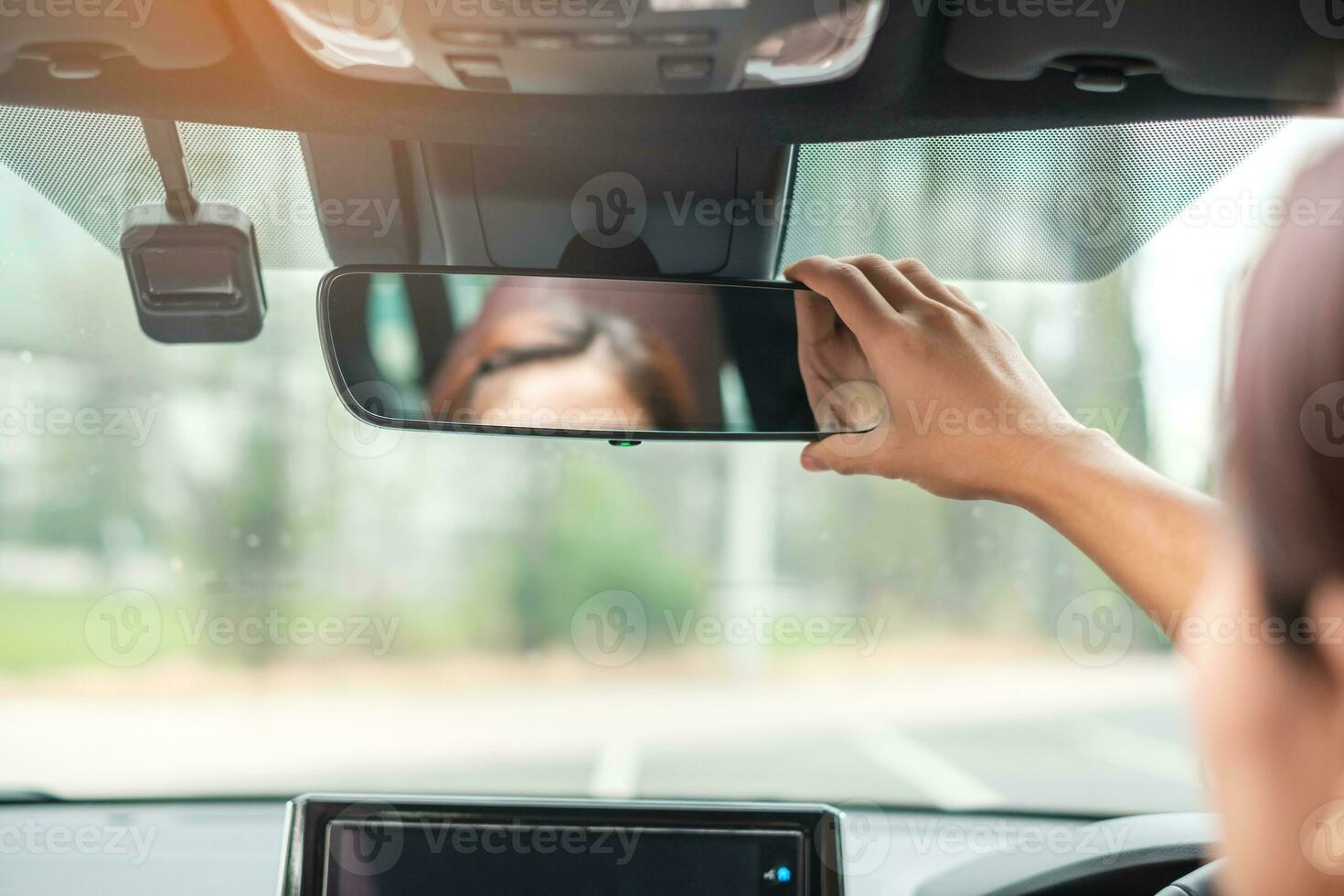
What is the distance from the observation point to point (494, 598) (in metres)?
14.7

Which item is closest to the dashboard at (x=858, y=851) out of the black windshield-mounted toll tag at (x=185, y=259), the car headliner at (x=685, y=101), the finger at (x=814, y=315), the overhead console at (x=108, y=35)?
the black windshield-mounted toll tag at (x=185, y=259)

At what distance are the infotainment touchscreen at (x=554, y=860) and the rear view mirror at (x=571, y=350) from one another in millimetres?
869

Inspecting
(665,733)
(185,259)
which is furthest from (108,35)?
(665,733)

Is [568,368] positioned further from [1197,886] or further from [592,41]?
[1197,886]

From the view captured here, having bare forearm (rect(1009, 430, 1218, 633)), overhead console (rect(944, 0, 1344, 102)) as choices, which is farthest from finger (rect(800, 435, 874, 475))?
overhead console (rect(944, 0, 1344, 102))

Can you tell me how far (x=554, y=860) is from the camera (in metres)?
2.21

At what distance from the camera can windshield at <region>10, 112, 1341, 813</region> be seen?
7789 mm

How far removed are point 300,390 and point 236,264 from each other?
10.6 meters

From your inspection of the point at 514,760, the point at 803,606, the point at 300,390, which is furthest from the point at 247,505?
the point at 803,606

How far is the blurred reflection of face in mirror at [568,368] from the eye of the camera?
1.80 metres

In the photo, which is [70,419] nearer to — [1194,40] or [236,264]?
[236,264]

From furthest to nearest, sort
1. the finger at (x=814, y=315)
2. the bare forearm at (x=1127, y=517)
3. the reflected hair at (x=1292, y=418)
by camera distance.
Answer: the finger at (x=814, y=315)
the bare forearm at (x=1127, y=517)
the reflected hair at (x=1292, y=418)

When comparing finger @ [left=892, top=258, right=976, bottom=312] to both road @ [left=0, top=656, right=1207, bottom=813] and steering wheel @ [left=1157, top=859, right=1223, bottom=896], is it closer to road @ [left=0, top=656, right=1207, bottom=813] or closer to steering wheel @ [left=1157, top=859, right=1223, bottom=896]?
steering wheel @ [left=1157, top=859, right=1223, bottom=896]

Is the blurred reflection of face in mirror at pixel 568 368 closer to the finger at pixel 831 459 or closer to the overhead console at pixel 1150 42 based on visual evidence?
the finger at pixel 831 459
